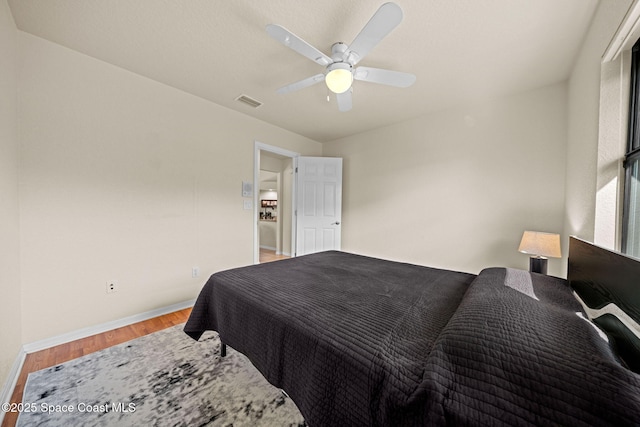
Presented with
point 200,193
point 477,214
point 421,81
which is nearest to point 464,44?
point 421,81

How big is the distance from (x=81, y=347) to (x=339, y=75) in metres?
2.97

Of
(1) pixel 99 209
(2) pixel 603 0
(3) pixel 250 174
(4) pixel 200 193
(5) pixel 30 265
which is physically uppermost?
(2) pixel 603 0

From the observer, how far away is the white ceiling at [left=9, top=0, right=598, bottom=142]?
1485 mm

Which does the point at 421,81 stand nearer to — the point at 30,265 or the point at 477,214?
the point at 477,214

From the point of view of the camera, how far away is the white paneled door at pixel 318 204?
13.0 feet

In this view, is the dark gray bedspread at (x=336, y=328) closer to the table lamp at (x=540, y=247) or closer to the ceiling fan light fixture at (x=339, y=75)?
the table lamp at (x=540, y=247)

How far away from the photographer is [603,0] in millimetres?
1370

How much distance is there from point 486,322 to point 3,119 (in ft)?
9.15

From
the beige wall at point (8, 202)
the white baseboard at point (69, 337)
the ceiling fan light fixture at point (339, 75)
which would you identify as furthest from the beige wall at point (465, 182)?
the beige wall at point (8, 202)

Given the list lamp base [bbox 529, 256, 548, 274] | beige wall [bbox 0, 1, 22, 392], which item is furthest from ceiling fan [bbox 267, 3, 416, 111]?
lamp base [bbox 529, 256, 548, 274]

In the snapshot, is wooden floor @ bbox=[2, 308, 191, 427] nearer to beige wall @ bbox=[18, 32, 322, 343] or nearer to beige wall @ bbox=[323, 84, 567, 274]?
beige wall @ bbox=[18, 32, 322, 343]

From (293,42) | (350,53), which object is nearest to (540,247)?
(350,53)

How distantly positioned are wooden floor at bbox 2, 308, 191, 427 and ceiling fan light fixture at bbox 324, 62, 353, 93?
8.58ft

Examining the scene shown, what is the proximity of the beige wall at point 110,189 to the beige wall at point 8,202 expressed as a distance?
122 millimetres
